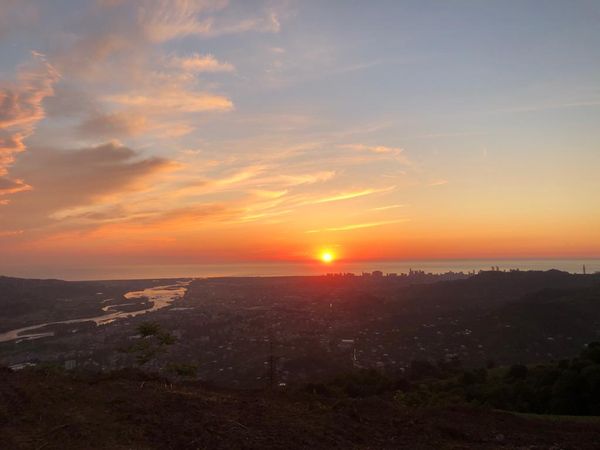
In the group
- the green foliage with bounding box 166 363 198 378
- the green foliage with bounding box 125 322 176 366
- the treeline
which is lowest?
the treeline

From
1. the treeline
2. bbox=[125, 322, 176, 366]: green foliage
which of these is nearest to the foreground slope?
bbox=[125, 322, 176, 366]: green foliage

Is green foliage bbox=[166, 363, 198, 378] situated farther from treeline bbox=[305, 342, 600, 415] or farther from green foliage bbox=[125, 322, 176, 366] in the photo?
treeline bbox=[305, 342, 600, 415]

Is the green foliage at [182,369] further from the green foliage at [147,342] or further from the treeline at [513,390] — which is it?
the treeline at [513,390]

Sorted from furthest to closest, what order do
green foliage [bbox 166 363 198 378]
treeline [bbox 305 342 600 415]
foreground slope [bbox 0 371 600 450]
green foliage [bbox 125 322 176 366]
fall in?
1. treeline [bbox 305 342 600 415]
2. green foliage [bbox 166 363 198 378]
3. green foliage [bbox 125 322 176 366]
4. foreground slope [bbox 0 371 600 450]

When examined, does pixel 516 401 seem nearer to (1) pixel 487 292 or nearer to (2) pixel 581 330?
(2) pixel 581 330

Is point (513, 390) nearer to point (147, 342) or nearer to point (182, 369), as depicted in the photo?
point (182, 369)

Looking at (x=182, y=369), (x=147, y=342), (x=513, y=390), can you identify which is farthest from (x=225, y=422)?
(x=513, y=390)
